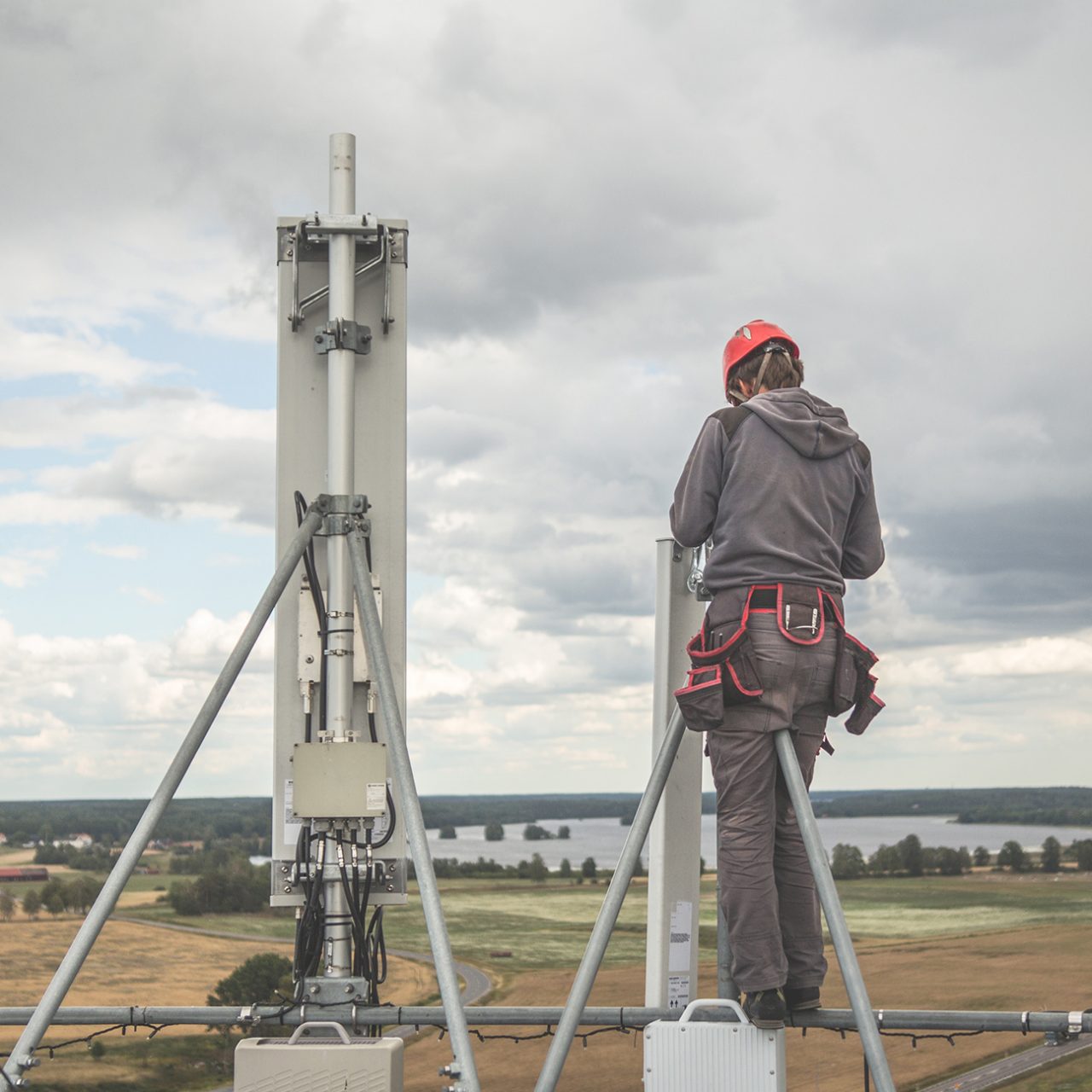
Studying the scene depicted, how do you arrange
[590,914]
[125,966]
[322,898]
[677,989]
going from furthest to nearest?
[590,914], [125,966], [322,898], [677,989]

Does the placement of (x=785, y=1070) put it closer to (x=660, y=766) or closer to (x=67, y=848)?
(x=660, y=766)

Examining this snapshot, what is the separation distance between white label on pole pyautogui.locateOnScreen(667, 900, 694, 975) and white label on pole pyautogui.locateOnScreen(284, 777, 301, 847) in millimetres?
1601

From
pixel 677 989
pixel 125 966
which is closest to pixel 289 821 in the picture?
pixel 677 989

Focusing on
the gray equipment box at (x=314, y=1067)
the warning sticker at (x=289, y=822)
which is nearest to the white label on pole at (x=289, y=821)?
the warning sticker at (x=289, y=822)

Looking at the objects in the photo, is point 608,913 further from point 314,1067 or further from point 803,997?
point 314,1067

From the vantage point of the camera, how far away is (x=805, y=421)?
445 centimetres

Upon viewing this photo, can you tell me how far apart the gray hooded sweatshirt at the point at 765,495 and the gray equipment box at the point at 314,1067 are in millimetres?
2002

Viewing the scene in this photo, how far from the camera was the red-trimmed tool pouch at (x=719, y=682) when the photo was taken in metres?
4.20

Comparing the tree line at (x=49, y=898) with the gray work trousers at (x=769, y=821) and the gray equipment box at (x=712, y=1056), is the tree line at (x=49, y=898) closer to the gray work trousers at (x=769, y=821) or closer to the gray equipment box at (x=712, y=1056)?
the gray equipment box at (x=712, y=1056)

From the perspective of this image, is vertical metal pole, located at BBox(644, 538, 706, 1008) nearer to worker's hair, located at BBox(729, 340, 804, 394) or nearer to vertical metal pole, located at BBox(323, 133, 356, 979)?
worker's hair, located at BBox(729, 340, 804, 394)

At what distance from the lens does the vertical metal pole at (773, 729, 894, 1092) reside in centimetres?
406

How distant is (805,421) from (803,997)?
6.46 feet

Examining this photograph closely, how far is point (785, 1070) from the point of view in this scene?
14.6 feet

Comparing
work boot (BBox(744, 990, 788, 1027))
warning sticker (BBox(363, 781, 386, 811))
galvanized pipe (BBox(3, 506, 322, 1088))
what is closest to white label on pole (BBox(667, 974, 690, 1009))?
work boot (BBox(744, 990, 788, 1027))
